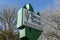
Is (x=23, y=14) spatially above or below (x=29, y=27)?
above

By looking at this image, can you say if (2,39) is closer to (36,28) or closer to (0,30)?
(0,30)

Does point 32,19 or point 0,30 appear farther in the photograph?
point 0,30

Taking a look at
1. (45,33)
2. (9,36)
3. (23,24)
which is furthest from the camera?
(9,36)

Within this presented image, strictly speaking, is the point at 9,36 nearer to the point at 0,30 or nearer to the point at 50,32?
the point at 0,30

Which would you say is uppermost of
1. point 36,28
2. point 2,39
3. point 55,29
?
point 36,28

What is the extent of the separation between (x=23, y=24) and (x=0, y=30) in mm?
19366

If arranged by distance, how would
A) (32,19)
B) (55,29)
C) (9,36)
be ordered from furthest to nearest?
(9,36) → (55,29) → (32,19)

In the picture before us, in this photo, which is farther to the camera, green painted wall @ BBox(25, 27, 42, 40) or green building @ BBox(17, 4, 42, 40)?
green painted wall @ BBox(25, 27, 42, 40)

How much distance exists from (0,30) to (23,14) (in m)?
19.2

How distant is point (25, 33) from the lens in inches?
364

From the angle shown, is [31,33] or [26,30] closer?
[26,30]

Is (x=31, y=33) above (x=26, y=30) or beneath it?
beneath

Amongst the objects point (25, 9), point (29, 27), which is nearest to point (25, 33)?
point (29, 27)

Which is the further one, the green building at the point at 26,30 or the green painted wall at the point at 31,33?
the green painted wall at the point at 31,33
